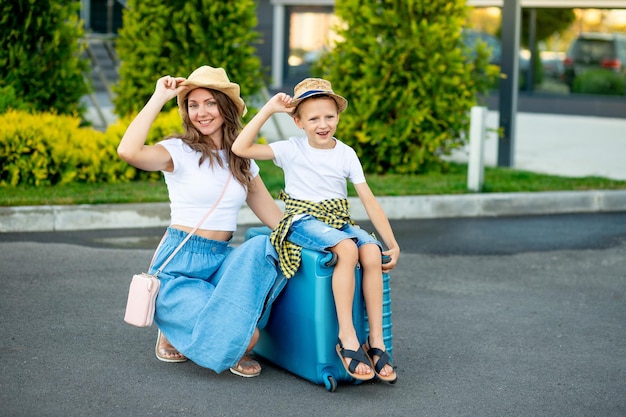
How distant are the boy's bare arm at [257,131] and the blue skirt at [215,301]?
427 mm

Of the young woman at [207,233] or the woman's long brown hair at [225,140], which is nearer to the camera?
the young woman at [207,233]

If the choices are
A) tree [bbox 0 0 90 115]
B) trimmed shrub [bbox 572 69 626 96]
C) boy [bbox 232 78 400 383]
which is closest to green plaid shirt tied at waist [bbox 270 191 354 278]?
boy [bbox 232 78 400 383]

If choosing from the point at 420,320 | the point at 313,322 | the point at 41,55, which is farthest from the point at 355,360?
the point at 41,55

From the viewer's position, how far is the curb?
8.21 metres

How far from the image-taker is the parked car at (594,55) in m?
20.0

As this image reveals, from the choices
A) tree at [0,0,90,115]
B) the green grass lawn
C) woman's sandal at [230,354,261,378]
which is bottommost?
woman's sandal at [230,354,261,378]

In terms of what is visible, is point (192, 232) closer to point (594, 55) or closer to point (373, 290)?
point (373, 290)

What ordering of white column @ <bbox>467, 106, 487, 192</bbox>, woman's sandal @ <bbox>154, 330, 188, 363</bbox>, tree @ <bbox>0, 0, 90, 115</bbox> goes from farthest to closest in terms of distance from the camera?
tree @ <bbox>0, 0, 90, 115</bbox> < white column @ <bbox>467, 106, 487, 192</bbox> < woman's sandal @ <bbox>154, 330, 188, 363</bbox>

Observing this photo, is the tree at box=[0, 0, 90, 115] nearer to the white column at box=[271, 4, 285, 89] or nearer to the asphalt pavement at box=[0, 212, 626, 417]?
the asphalt pavement at box=[0, 212, 626, 417]

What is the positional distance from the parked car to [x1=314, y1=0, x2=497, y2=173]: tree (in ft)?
33.1

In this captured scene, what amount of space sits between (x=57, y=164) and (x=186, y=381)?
16.8 ft

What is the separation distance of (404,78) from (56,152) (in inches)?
150

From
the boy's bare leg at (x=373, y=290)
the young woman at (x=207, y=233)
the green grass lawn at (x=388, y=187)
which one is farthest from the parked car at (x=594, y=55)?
the boy's bare leg at (x=373, y=290)

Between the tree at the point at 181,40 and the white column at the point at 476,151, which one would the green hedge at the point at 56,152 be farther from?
the white column at the point at 476,151
